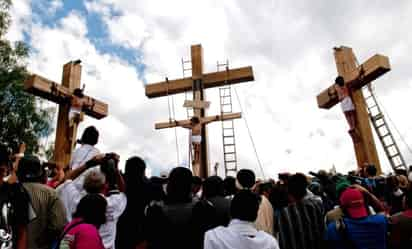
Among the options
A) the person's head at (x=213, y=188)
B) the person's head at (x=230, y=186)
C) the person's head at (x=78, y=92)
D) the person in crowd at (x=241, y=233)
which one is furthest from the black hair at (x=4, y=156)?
the person's head at (x=78, y=92)

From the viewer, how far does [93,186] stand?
2.99 metres

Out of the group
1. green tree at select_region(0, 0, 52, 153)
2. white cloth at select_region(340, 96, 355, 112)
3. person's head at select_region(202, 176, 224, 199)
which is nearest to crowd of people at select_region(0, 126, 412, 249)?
person's head at select_region(202, 176, 224, 199)

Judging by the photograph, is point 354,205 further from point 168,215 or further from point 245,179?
point 168,215

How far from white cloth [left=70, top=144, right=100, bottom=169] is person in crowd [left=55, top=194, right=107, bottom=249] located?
139cm

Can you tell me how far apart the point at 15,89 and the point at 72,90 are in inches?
447

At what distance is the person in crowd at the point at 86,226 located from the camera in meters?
2.36

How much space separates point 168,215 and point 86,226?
604 mm

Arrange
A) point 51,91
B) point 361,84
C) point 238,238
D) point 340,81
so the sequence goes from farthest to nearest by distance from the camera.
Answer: point 340,81 → point 361,84 → point 51,91 → point 238,238

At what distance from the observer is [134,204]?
126 inches

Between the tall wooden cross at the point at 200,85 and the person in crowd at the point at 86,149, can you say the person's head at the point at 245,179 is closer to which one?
the person in crowd at the point at 86,149

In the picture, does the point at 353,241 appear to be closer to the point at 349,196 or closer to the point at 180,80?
the point at 349,196

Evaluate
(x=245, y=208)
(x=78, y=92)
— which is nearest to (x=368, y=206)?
(x=245, y=208)

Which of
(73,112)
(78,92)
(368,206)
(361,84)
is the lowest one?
(368,206)

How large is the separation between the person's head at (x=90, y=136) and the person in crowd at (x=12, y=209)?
1290 mm
